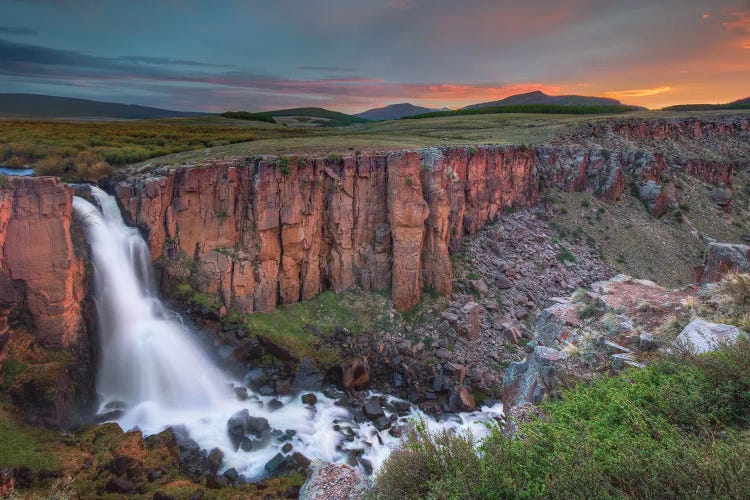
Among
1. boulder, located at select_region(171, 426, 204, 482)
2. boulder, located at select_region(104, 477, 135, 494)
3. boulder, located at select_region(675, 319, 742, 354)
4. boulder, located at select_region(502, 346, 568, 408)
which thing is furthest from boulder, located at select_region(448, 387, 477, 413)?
boulder, located at select_region(104, 477, 135, 494)

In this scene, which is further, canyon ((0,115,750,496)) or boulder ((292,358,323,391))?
boulder ((292,358,323,391))

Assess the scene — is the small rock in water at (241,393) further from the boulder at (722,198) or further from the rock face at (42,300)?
the boulder at (722,198)

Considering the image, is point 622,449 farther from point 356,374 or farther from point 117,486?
point 356,374

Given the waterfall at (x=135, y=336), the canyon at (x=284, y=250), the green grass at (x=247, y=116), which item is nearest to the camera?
the canyon at (x=284, y=250)

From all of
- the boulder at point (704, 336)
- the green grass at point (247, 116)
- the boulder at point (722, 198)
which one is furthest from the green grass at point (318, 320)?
the green grass at point (247, 116)

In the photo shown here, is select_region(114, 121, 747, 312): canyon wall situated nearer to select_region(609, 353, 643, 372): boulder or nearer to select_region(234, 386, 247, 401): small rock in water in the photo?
select_region(234, 386, 247, 401): small rock in water

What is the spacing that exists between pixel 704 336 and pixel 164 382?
18.7 metres

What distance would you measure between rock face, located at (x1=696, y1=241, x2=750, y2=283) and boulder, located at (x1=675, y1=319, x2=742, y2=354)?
6651 mm

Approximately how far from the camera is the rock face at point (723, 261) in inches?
526

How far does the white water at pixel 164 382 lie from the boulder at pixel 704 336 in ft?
32.1

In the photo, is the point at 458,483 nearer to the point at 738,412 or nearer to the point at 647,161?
the point at 738,412

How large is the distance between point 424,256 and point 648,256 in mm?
19972

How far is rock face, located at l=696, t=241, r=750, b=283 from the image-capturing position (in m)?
13.4

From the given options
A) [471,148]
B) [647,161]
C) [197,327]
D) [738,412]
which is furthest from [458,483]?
[647,161]
